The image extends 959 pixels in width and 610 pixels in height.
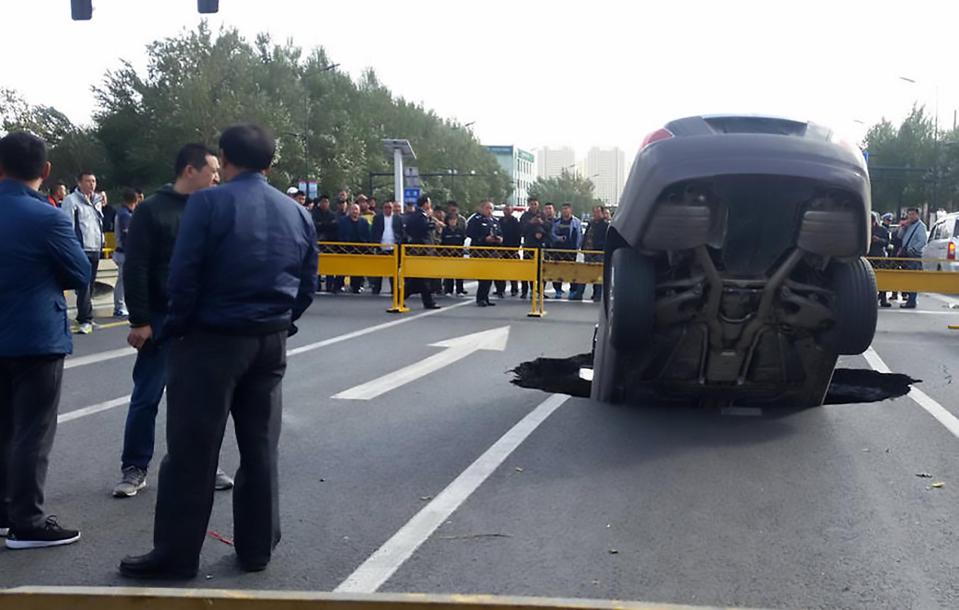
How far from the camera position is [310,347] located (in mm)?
12562

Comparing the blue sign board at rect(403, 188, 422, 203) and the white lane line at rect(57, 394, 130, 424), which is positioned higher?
the blue sign board at rect(403, 188, 422, 203)

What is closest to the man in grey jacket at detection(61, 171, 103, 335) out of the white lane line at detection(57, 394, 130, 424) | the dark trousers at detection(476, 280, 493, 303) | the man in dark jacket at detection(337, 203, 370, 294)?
the white lane line at detection(57, 394, 130, 424)

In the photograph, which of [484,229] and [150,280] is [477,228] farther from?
[150,280]

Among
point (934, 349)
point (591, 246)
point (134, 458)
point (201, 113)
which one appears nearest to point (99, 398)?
point (134, 458)

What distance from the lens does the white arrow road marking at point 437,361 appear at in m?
9.41

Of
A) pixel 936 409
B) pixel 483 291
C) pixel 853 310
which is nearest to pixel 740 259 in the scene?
pixel 853 310

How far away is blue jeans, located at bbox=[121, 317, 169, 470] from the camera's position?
5.73 metres

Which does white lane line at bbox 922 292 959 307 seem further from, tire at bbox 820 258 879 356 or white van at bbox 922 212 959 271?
tire at bbox 820 258 879 356

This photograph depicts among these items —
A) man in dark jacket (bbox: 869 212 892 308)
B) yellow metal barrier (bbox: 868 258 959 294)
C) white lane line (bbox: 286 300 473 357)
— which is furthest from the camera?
man in dark jacket (bbox: 869 212 892 308)

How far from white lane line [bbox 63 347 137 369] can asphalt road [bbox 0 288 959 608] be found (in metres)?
1.06

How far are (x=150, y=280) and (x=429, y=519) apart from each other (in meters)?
1.88

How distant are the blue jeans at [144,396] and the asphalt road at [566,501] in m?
0.30

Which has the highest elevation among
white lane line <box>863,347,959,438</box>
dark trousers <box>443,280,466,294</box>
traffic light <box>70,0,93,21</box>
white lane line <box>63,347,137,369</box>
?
traffic light <box>70,0,93,21</box>

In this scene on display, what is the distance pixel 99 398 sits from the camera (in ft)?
29.0
